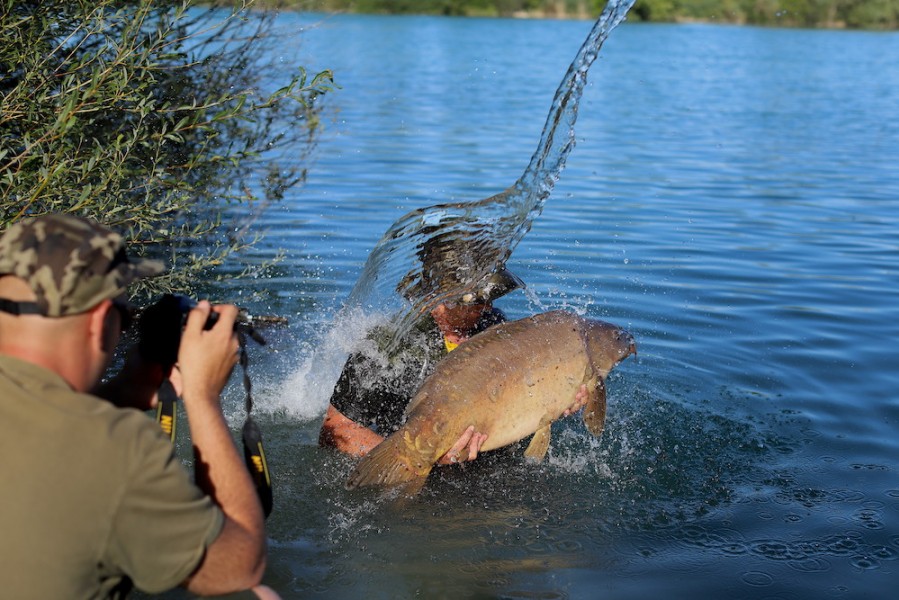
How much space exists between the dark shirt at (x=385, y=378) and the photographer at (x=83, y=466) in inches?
110

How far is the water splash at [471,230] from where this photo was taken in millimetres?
5797

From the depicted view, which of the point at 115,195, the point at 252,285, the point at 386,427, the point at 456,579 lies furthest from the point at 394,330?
the point at 252,285

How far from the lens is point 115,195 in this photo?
6266 mm

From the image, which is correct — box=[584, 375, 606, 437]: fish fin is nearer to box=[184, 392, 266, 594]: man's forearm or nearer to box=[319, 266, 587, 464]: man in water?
box=[319, 266, 587, 464]: man in water

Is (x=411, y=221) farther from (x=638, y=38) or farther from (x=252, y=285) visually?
(x=638, y=38)

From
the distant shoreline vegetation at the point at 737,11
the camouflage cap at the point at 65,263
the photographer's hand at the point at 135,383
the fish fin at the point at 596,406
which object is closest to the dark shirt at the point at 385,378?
the fish fin at the point at 596,406

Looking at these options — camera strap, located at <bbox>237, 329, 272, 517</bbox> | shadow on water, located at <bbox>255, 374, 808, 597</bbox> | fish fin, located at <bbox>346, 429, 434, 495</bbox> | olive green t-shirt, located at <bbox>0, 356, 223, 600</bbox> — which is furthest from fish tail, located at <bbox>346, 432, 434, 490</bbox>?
olive green t-shirt, located at <bbox>0, 356, 223, 600</bbox>

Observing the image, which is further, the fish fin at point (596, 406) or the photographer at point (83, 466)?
the fish fin at point (596, 406)

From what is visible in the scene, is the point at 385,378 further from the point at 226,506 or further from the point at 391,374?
the point at 226,506

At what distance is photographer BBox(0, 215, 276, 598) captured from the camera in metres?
2.38

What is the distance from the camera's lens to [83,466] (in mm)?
2381

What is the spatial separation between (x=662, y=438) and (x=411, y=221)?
2.05 meters

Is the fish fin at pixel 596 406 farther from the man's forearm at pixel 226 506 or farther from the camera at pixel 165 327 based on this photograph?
the man's forearm at pixel 226 506

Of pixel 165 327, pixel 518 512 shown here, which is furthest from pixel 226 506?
pixel 518 512
